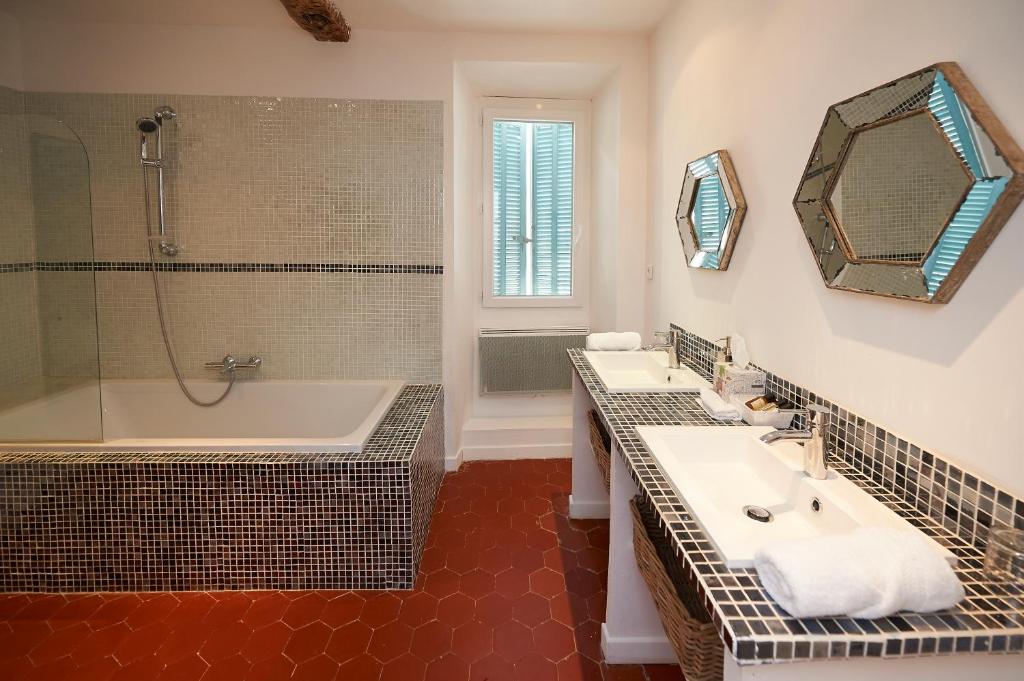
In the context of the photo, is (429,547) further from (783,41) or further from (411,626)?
(783,41)

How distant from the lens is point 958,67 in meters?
1.14

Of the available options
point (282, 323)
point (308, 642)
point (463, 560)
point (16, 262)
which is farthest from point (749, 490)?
point (16, 262)

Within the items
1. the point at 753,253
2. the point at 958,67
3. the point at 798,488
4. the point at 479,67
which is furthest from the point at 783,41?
the point at 479,67

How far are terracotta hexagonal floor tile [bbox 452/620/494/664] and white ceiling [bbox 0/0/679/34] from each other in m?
2.77

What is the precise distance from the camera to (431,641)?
2045mm

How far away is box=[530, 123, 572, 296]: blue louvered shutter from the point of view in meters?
3.93

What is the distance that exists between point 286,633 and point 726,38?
271 cm

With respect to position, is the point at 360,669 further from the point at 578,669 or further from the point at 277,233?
the point at 277,233

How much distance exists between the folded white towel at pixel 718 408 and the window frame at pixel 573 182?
2.09 meters

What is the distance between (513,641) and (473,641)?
0.14 meters

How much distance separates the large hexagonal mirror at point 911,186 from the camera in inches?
42.4

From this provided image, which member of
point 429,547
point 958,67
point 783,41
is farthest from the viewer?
point 429,547

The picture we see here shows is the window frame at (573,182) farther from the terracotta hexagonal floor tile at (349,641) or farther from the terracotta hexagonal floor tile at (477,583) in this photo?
the terracotta hexagonal floor tile at (349,641)

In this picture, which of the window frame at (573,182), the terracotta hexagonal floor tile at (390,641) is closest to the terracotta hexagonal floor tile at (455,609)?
the terracotta hexagonal floor tile at (390,641)
